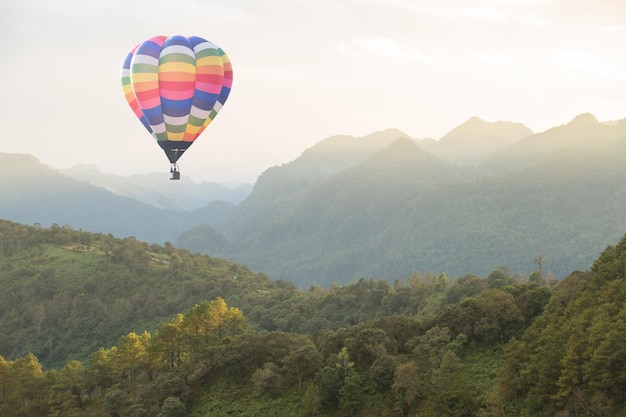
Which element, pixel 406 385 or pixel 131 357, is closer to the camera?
pixel 406 385

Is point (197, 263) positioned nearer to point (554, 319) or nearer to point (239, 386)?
point (239, 386)

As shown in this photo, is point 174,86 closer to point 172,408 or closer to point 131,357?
point 131,357

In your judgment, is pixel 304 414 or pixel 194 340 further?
pixel 194 340

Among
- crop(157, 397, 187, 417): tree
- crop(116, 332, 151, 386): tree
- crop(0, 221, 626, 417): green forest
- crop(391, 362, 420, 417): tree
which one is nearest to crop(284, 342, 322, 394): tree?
crop(0, 221, 626, 417): green forest

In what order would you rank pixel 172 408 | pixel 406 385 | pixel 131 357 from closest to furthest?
pixel 406 385 → pixel 172 408 → pixel 131 357

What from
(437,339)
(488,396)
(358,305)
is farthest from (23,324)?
(488,396)

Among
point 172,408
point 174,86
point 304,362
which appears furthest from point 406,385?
point 174,86

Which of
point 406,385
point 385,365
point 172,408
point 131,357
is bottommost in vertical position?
point 172,408

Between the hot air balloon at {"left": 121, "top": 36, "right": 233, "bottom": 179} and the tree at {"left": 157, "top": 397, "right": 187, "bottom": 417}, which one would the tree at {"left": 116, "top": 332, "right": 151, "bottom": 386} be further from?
the hot air balloon at {"left": 121, "top": 36, "right": 233, "bottom": 179}
